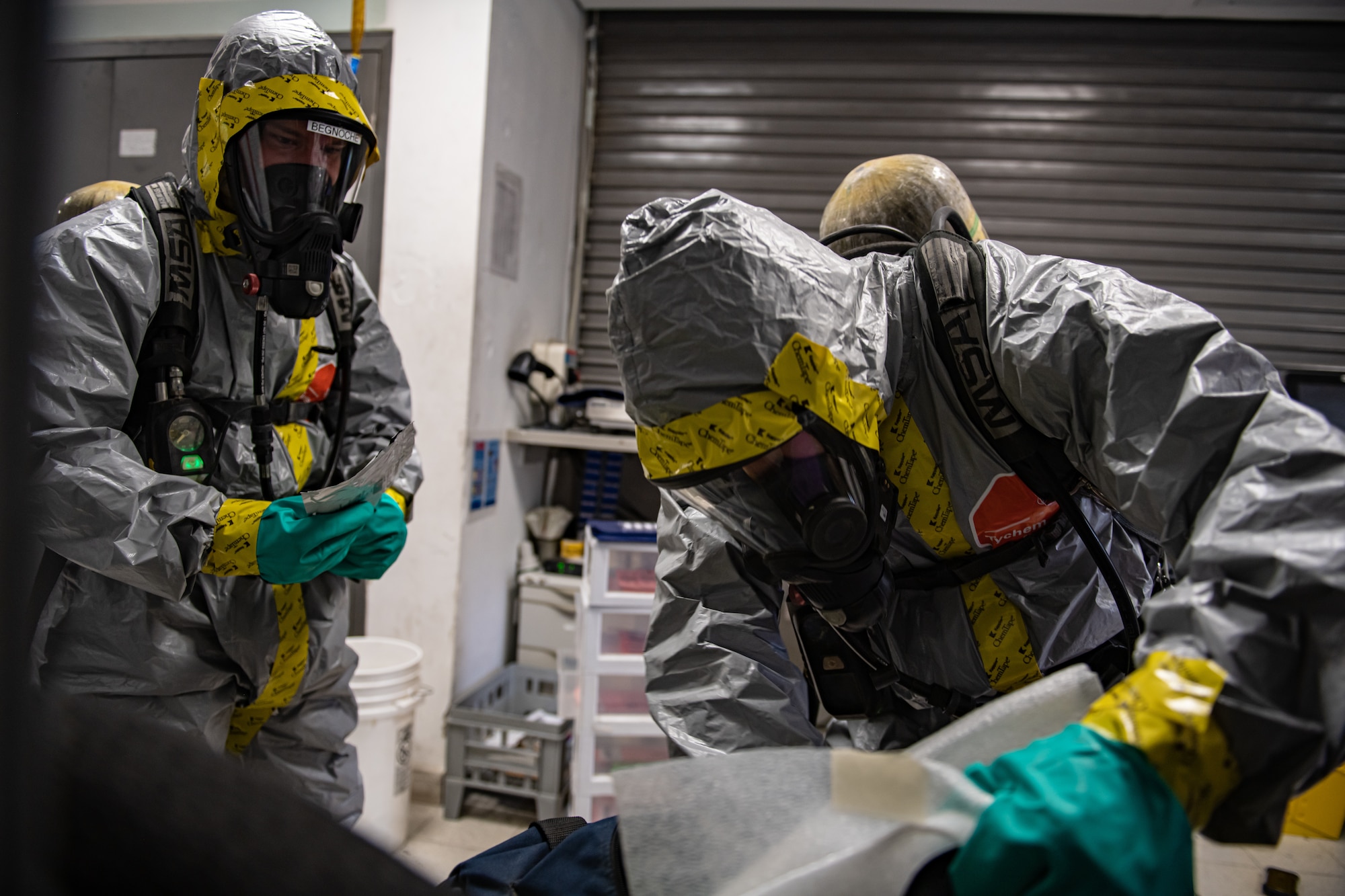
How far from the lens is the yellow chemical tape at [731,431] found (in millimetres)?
865

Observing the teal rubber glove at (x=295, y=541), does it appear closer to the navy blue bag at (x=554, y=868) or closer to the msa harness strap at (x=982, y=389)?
the navy blue bag at (x=554, y=868)

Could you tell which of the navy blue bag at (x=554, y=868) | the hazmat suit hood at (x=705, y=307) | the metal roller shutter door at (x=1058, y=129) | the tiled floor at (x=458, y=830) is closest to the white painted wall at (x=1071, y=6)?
the metal roller shutter door at (x=1058, y=129)

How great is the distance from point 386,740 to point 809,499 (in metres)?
1.93

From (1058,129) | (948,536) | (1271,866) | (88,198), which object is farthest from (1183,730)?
(1058,129)

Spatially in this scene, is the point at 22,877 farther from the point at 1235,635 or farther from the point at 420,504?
the point at 420,504

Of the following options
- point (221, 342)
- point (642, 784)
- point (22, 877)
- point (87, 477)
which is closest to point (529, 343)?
point (221, 342)

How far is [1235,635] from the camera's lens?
0.62 m

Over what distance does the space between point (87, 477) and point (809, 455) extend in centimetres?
116

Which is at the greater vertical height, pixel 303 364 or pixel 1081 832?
pixel 303 364

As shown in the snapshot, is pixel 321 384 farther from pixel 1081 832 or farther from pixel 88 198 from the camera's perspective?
pixel 1081 832

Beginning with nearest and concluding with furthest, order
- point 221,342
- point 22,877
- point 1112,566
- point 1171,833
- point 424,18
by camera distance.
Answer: point 22,877
point 1171,833
point 1112,566
point 221,342
point 424,18

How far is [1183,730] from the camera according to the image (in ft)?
1.92

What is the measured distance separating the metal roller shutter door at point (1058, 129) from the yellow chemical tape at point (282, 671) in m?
2.39

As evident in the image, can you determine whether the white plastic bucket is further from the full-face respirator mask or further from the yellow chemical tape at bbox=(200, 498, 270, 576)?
the full-face respirator mask
